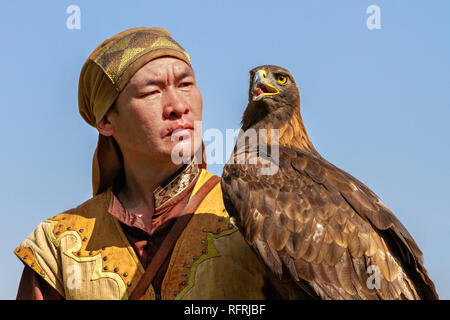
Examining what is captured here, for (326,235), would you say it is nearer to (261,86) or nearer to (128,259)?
(128,259)

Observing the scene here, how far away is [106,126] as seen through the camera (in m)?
7.28

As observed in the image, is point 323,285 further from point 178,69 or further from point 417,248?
point 178,69

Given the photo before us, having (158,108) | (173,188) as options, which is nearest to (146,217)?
(173,188)

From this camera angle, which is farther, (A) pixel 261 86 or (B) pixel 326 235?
(A) pixel 261 86

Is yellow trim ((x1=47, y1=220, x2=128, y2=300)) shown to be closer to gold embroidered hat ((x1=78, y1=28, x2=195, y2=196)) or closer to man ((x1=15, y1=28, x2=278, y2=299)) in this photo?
man ((x1=15, y1=28, x2=278, y2=299))

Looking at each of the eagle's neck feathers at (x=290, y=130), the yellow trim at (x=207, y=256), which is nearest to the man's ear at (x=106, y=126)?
the yellow trim at (x=207, y=256)

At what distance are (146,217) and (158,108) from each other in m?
0.99

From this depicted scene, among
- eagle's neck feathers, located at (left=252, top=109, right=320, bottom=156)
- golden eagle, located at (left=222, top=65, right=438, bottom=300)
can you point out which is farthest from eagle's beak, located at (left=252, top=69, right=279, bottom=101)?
golden eagle, located at (left=222, top=65, right=438, bottom=300)

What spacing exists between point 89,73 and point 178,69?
907mm

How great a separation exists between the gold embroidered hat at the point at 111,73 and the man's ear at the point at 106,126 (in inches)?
1.8

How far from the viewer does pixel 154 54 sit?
704cm

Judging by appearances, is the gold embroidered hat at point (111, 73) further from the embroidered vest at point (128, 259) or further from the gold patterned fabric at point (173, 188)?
the gold patterned fabric at point (173, 188)

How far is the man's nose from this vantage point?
22.5 ft
